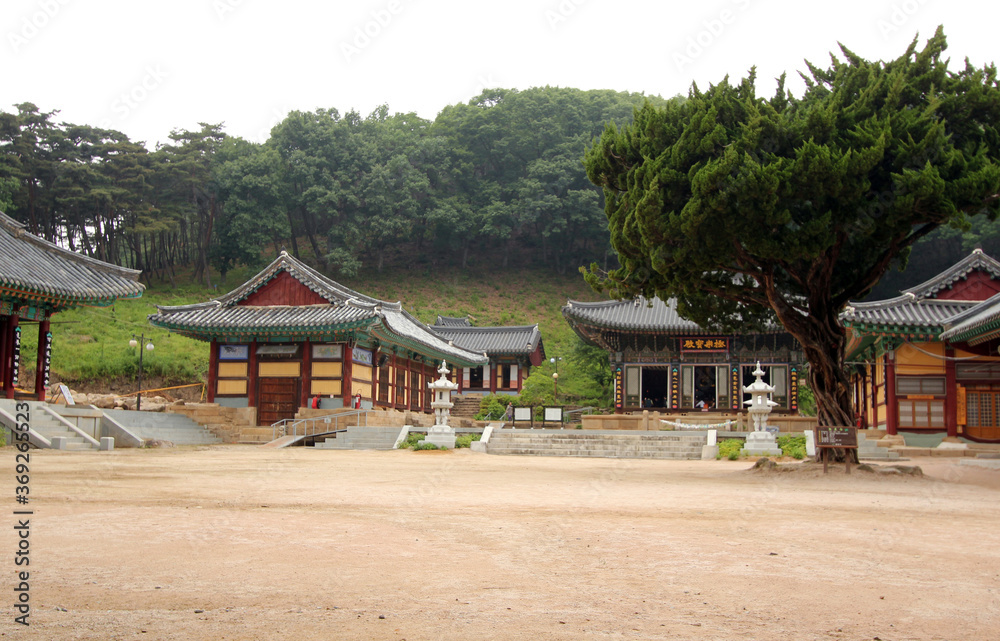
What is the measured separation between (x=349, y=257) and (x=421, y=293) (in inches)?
276

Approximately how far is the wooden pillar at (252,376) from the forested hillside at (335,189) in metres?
27.0

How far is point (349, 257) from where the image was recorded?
210 feet

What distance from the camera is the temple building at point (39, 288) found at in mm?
22828

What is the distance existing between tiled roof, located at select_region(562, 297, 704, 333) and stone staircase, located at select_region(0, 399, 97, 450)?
66.9 feet

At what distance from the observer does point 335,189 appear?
210 ft

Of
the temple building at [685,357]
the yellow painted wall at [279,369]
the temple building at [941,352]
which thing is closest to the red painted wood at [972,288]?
the temple building at [941,352]

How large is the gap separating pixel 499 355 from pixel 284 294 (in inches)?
857

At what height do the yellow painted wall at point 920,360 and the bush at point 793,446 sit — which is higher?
the yellow painted wall at point 920,360

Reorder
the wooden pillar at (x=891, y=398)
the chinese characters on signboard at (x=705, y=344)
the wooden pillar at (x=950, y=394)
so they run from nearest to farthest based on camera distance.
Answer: the wooden pillar at (x=950, y=394)
the wooden pillar at (x=891, y=398)
the chinese characters on signboard at (x=705, y=344)

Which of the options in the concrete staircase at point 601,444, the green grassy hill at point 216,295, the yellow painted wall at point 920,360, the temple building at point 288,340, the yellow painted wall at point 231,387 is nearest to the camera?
the concrete staircase at point 601,444

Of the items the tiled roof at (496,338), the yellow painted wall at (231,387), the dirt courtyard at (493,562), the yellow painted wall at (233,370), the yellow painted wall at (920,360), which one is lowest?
the dirt courtyard at (493,562)

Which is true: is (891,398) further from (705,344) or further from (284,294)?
(284,294)

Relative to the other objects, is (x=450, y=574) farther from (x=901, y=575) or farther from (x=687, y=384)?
(x=687, y=384)

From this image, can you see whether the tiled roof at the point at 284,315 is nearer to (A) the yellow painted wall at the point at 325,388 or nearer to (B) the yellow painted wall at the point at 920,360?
(A) the yellow painted wall at the point at 325,388
